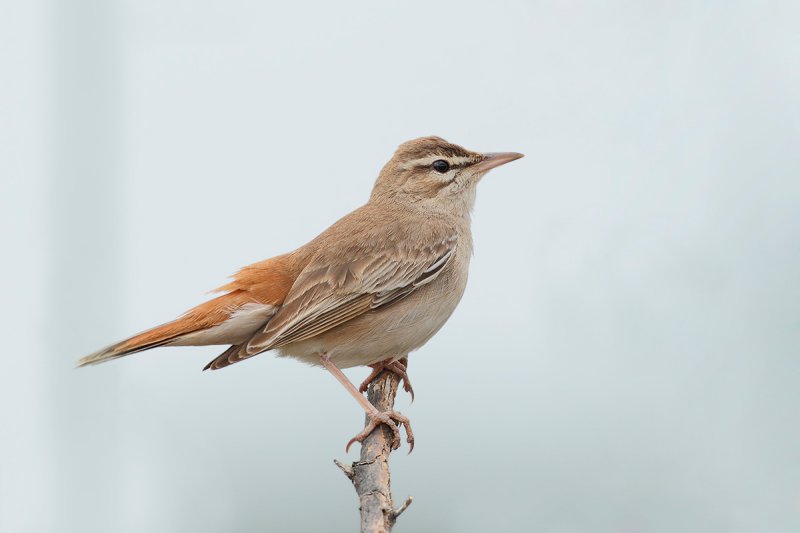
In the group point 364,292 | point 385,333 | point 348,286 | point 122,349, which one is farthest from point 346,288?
point 122,349

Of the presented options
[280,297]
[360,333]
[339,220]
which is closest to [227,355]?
[280,297]

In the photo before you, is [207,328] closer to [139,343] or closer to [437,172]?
[139,343]

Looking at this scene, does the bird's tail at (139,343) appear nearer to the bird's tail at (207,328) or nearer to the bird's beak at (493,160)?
the bird's tail at (207,328)

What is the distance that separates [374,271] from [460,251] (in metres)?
0.76

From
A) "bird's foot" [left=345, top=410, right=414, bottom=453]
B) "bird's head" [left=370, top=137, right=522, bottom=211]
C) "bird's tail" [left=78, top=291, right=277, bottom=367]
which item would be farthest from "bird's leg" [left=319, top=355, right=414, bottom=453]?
"bird's head" [left=370, top=137, right=522, bottom=211]

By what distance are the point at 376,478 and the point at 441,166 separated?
290 centimetres

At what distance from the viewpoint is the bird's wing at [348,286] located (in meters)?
5.85

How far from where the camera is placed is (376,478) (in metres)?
4.79

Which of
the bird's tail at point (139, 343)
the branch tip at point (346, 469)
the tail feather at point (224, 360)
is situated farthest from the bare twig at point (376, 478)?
the bird's tail at point (139, 343)

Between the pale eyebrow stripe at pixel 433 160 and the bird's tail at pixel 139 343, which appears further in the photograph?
the pale eyebrow stripe at pixel 433 160

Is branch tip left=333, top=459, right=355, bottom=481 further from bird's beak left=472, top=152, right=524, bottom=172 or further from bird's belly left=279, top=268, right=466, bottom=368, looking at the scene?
bird's beak left=472, top=152, right=524, bottom=172

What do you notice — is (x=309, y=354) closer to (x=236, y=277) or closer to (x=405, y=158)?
(x=236, y=277)

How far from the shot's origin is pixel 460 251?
6.56 m

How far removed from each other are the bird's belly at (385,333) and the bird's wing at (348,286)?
0.27 feet
